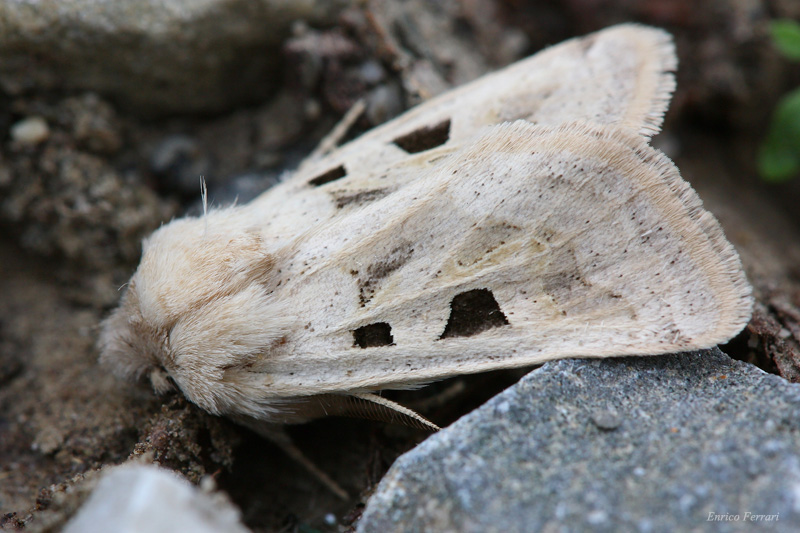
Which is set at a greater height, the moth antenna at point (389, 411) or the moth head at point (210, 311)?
the moth head at point (210, 311)

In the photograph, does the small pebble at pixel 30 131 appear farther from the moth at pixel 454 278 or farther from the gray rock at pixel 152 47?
the moth at pixel 454 278

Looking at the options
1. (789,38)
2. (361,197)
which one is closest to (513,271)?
(361,197)

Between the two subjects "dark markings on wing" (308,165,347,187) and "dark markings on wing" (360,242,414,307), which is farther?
"dark markings on wing" (308,165,347,187)

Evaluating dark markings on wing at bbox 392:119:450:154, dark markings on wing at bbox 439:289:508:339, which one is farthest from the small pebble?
dark markings on wing at bbox 439:289:508:339

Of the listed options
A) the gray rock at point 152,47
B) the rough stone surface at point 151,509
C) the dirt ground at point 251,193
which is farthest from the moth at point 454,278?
the gray rock at point 152,47

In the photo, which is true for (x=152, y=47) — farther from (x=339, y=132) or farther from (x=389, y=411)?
(x=389, y=411)

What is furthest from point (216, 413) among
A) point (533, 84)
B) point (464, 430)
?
point (533, 84)

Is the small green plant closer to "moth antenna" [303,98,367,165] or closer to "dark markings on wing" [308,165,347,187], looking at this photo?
"moth antenna" [303,98,367,165]
